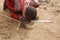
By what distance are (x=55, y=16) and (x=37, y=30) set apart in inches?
22.2

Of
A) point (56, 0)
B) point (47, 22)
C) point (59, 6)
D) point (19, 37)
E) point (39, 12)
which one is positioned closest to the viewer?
point (19, 37)

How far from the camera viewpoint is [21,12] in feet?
10.3

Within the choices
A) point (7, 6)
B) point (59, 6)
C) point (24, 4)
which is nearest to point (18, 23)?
point (24, 4)

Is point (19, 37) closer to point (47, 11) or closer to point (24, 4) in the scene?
point (24, 4)

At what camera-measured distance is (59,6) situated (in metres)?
3.65

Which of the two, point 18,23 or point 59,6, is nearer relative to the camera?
point 18,23

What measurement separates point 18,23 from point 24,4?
0.32 metres

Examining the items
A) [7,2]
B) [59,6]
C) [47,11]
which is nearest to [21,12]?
[7,2]

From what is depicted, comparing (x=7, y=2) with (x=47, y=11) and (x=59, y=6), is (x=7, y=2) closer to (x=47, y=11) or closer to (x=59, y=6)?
(x=47, y=11)

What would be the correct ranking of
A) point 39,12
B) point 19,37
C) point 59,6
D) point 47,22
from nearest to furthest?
point 19,37, point 47,22, point 39,12, point 59,6

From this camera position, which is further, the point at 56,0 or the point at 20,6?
the point at 56,0

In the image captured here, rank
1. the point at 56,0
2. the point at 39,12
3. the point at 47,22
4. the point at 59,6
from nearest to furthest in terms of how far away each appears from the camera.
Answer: the point at 47,22 → the point at 39,12 → the point at 59,6 → the point at 56,0

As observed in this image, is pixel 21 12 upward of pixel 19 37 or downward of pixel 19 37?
upward

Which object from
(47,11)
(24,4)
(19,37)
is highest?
(24,4)
